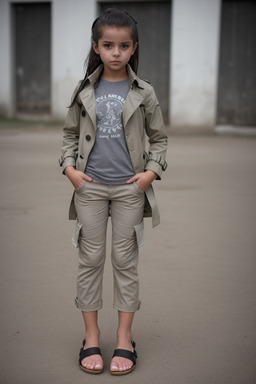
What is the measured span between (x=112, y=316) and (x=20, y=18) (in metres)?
12.4

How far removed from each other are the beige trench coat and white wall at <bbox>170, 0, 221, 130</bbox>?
34.9 ft

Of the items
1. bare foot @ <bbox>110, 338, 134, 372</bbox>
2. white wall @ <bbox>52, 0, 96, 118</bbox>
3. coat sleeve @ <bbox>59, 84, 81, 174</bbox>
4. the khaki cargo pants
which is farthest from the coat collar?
white wall @ <bbox>52, 0, 96, 118</bbox>

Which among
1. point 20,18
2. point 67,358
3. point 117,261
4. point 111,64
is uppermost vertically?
point 20,18

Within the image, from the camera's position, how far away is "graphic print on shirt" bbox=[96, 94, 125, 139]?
8.84 feet

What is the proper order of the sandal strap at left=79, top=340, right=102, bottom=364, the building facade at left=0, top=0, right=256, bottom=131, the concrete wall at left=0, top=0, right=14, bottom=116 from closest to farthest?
the sandal strap at left=79, top=340, right=102, bottom=364 → the building facade at left=0, top=0, right=256, bottom=131 → the concrete wall at left=0, top=0, right=14, bottom=116

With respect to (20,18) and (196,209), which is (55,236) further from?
(20,18)

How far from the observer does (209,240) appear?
473 cm

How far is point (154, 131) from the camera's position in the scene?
9.25 ft

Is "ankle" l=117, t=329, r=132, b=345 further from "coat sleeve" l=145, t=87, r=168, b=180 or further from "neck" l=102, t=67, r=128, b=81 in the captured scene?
"neck" l=102, t=67, r=128, b=81

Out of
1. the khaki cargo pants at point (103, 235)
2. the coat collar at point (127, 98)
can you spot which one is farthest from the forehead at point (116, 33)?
the khaki cargo pants at point (103, 235)

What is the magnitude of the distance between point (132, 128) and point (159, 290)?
51.9 inches

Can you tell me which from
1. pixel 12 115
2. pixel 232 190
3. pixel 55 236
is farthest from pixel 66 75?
pixel 55 236

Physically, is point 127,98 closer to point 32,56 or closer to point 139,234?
point 139,234

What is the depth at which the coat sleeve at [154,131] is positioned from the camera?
9.07 ft
